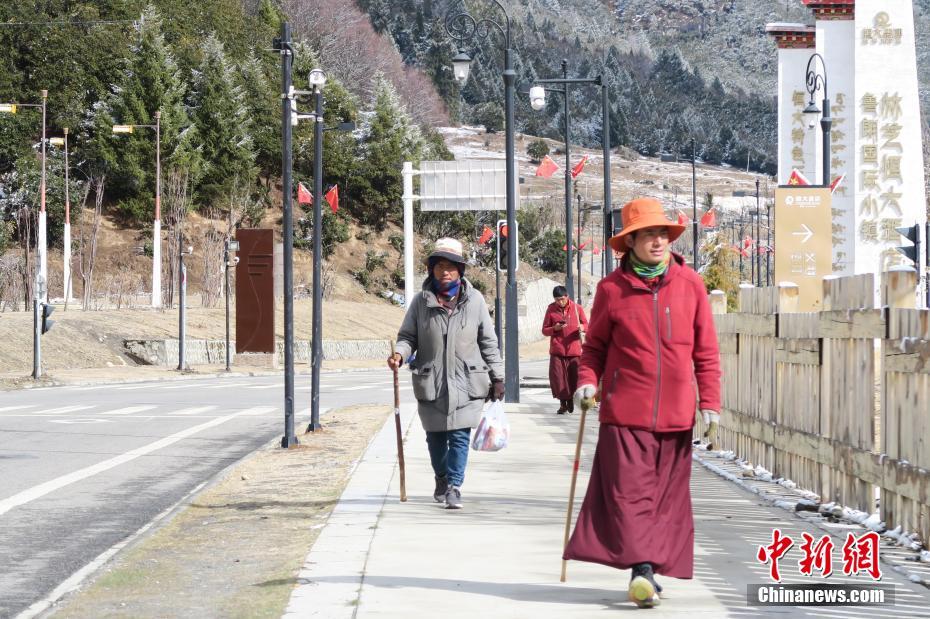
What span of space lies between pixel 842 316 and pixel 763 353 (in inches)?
112

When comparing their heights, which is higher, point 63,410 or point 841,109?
point 841,109

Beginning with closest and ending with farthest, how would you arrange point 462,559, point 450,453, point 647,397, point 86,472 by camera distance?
point 647,397 < point 462,559 < point 450,453 < point 86,472

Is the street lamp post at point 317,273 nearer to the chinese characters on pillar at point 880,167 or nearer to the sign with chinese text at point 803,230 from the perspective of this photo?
the sign with chinese text at point 803,230

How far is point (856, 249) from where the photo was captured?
40562 mm

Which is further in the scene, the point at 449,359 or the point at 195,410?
the point at 195,410

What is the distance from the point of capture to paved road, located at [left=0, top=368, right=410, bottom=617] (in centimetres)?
958

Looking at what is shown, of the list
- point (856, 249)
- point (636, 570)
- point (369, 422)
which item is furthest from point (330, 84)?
point (636, 570)

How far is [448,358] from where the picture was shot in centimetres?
1049

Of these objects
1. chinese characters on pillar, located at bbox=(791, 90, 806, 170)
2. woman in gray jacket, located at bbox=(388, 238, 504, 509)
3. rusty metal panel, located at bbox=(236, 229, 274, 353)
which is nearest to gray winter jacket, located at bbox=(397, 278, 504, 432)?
woman in gray jacket, located at bbox=(388, 238, 504, 509)

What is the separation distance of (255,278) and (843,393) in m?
36.0

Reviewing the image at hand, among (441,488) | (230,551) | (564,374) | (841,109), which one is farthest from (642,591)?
(841,109)

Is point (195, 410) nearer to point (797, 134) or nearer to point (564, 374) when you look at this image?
point (564, 374)

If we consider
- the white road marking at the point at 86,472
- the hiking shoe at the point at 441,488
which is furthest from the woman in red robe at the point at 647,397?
the white road marking at the point at 86,472

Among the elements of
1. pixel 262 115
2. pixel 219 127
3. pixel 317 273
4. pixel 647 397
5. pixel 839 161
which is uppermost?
pixel 262 115
